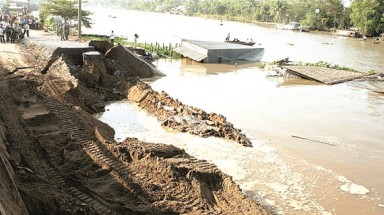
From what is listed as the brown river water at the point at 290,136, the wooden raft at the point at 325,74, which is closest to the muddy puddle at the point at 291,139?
the brown river water at the point at 290,136

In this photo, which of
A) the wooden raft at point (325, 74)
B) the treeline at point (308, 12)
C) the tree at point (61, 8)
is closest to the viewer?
the wooden raft at point (325, 74)

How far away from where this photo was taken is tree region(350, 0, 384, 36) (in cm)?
6000

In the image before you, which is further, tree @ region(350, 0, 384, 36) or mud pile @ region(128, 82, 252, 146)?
Result: tree @ region(350, 0, 384, 36)

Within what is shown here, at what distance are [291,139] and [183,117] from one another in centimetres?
380

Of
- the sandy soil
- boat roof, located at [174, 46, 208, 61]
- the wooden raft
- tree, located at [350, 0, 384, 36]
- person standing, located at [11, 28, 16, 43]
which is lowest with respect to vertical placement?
the sandy soil

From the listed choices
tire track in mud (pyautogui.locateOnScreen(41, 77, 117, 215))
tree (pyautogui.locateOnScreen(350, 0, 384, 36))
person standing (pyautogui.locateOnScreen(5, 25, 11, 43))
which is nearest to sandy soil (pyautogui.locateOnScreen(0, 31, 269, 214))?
tire track in mud (pyautogui.locateOnScreen(41, 77, 117, 215))

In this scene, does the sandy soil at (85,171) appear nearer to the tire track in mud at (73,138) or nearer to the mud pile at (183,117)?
the tire track in mud at (73,138)

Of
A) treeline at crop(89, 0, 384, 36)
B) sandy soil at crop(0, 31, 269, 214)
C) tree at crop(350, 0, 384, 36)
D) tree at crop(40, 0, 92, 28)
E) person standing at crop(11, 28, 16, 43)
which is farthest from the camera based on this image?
treeline at crop(89, 0, 384, 36)

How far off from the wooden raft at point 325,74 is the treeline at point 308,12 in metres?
39.8

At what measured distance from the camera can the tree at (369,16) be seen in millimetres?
60000

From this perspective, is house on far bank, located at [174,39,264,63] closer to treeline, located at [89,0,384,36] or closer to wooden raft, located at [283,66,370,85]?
wooden raft, located at [283,66,370,85]

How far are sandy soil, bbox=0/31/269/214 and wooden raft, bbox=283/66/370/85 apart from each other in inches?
645

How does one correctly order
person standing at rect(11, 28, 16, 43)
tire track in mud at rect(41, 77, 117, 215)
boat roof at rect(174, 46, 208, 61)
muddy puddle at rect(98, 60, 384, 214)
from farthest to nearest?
boat roof at rect(174, 46, 208, 61)
person standing at rect(11, 28, 16, 43)
muddy puddle at rect(98, 60, 384, 214)
tire track in mud at rect(41, 77, 117, 215)

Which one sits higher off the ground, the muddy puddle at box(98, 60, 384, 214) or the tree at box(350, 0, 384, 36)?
the tree at box(350, 0, 384, 36)
